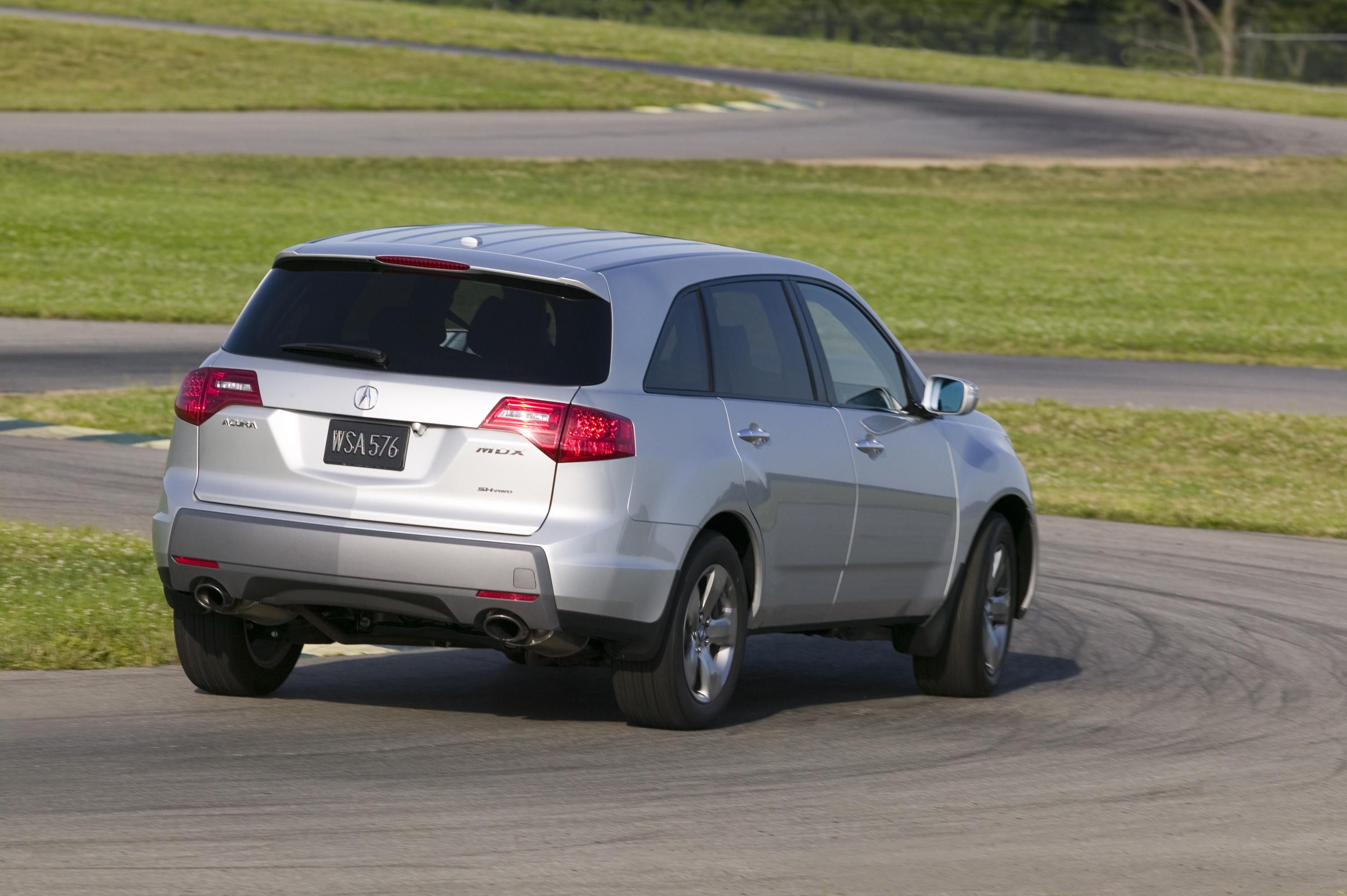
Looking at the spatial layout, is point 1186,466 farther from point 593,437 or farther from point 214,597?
point 214,597

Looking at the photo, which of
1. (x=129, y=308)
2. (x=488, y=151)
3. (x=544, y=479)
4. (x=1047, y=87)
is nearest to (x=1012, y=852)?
(x=544, y=479)

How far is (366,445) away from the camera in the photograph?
713cm

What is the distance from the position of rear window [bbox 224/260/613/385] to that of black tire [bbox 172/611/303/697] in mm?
1057

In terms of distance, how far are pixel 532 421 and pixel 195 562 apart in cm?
133

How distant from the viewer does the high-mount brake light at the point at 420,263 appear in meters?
7.38

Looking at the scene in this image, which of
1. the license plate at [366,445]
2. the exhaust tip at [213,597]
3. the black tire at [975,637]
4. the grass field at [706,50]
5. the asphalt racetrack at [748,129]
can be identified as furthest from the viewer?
the grass field at [706,50]

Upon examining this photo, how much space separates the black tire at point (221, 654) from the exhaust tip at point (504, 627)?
132 cm

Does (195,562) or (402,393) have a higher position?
(402,393)

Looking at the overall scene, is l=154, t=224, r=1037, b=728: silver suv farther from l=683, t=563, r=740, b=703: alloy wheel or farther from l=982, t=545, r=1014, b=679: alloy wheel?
l=982, t=545, r=1014, b=679: alloy wheel

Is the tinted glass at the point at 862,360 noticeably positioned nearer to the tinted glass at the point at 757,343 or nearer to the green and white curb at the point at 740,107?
the tinted glass at the point at 757,343

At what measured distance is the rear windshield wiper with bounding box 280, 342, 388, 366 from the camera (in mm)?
7219

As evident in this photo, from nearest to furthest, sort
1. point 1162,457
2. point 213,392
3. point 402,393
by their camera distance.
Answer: point 402,393 → point 213,392 → point 1162,457

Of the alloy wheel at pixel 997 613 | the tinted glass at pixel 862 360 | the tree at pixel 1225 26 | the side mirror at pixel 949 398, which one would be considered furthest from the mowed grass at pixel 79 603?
the tree at pixel 1225 26

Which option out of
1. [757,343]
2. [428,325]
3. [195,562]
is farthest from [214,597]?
[757,343]
